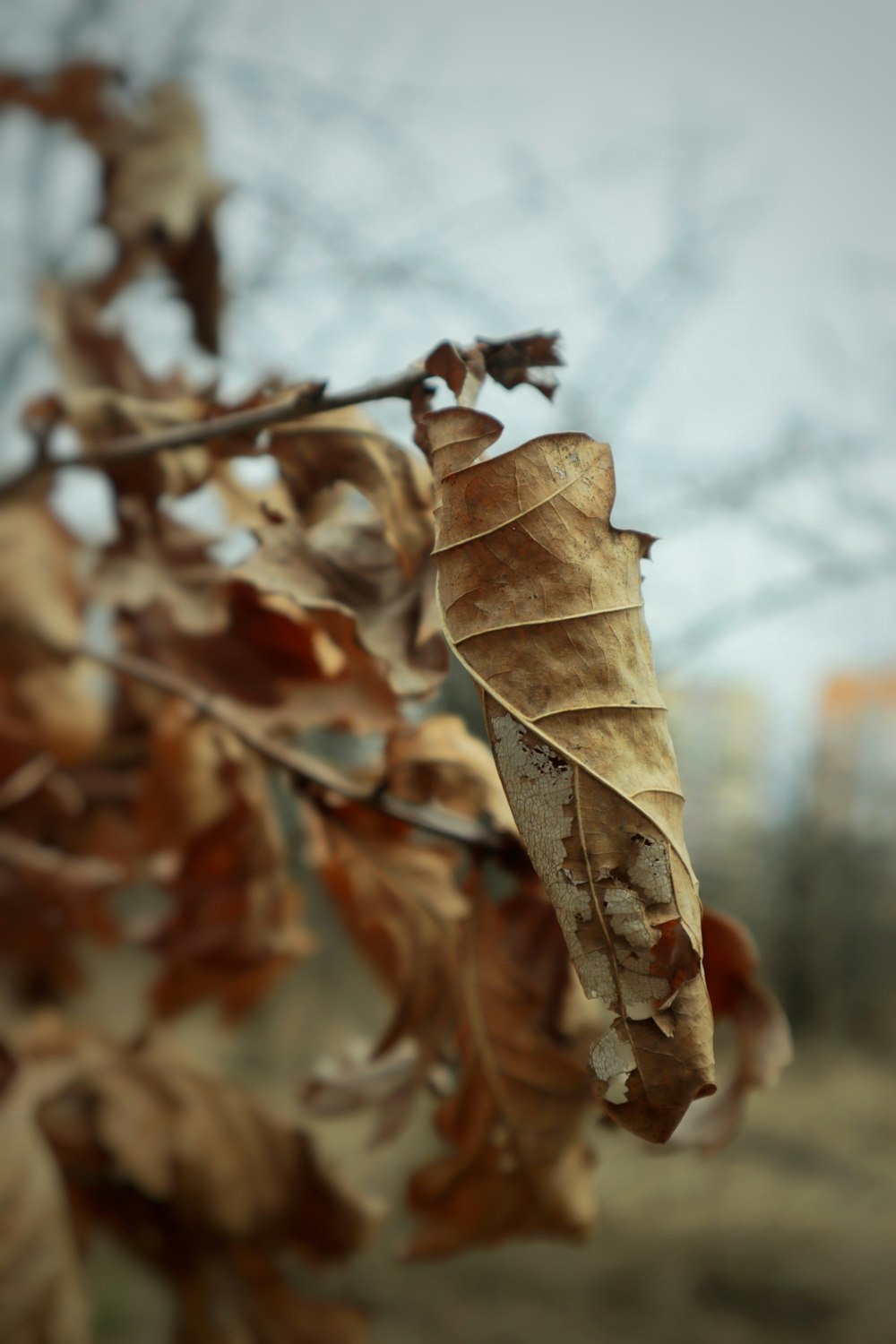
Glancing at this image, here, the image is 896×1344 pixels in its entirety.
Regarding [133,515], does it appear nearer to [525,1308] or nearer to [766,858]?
[525,1308]

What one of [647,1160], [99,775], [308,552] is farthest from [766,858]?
[308,552]

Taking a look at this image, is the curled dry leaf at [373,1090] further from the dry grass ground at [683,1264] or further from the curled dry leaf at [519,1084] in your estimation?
the dry grass ground at [683,1264]

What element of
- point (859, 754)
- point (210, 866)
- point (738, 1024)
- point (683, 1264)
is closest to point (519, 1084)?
point (738, 1024)

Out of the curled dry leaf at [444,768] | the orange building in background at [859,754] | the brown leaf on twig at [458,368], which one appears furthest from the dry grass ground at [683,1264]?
the brown leaf on twig at [458,368]

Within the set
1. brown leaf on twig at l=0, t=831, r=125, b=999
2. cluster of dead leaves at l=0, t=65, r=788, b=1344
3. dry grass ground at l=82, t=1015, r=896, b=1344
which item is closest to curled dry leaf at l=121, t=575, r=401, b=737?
cluster of dead leaves at l=0, t=65, r=788, b=1344

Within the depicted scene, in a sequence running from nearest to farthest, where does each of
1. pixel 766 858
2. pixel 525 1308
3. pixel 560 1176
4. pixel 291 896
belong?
pixel 560 1176 → pixel 291 896 → pixel 525 1308 → pixel 766 858

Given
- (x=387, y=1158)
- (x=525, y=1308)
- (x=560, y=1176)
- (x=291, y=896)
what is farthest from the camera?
(x=387, y=1158)

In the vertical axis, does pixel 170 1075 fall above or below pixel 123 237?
below

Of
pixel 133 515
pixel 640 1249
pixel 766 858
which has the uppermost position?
pixel 133 515
